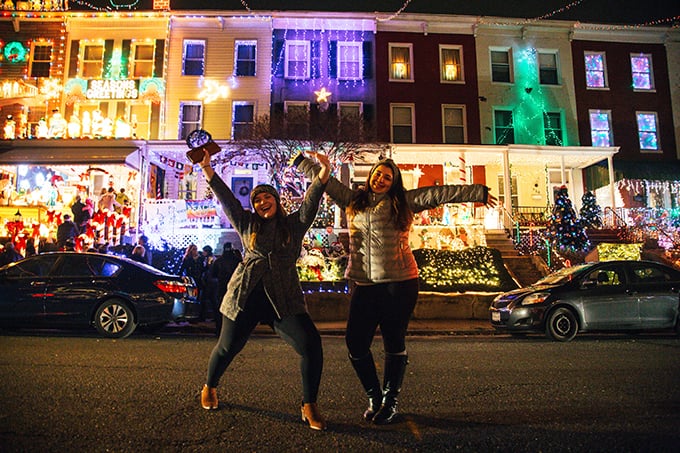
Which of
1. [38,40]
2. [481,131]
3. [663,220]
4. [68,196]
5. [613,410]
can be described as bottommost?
[613,410]

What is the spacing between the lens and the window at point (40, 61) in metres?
21.1

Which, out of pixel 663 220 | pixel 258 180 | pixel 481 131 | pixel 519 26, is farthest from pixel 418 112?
pixel 663 220

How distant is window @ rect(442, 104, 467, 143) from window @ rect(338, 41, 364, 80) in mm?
4461

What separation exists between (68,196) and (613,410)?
70.1 feet

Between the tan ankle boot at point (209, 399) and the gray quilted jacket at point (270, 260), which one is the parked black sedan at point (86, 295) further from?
the gray quilted jacket at point (270, 260)

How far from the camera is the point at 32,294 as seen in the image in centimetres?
848

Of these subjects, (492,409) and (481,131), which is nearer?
(492,409)

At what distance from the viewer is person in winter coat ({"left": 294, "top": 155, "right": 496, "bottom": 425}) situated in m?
3.48

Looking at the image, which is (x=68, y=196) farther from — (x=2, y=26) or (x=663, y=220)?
(x=663, y=220)

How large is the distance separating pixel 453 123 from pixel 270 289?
20.7 m

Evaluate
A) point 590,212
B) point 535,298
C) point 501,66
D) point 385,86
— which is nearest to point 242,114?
point 385,86

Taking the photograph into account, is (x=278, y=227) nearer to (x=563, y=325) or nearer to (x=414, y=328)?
(x=563, y=325)

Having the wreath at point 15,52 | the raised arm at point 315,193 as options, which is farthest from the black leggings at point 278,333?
the wreath at point 15,52

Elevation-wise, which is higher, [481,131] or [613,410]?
[481,131]
